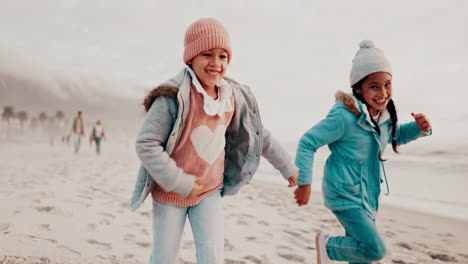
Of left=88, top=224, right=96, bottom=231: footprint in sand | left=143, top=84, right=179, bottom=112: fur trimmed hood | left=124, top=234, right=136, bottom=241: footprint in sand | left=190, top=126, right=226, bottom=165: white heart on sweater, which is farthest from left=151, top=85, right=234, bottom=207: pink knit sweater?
left=88, top=224, right=96, bottom=231: footprint in sand

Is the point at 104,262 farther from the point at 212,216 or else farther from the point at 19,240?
the point at 212,216

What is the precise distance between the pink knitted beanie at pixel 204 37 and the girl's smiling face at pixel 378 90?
1.11 metres

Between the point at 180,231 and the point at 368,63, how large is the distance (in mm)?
1781

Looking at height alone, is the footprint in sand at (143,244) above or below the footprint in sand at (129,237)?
below

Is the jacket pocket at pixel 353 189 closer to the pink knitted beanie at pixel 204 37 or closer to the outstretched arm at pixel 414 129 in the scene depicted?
the outstretched arm at pixel 414 129

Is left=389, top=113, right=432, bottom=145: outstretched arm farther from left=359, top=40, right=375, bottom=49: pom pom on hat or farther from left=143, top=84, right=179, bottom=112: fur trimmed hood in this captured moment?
left=143, top=84, right=179, bottom=112: fur trimmed hood

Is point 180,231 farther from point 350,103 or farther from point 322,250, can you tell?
point 350,103

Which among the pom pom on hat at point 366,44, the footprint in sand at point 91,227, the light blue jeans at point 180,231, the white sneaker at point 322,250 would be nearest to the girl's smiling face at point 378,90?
the pom pom on hat at point 366,44

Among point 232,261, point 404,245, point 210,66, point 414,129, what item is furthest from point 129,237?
point 404,245

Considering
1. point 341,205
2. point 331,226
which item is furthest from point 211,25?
point 331,226

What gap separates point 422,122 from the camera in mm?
2668

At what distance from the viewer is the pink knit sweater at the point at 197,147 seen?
2.05 m

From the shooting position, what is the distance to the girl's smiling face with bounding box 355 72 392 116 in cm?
246

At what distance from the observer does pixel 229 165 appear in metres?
2.37
